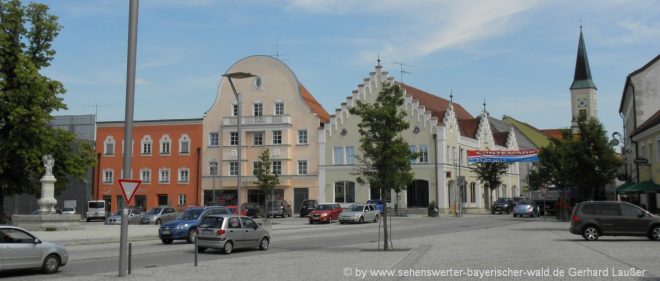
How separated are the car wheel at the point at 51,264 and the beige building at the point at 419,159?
48.5 metres

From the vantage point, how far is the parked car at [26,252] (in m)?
15.7

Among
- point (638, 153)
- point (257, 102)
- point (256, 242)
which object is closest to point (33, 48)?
point (256, 242)

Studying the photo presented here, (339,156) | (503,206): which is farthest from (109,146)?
(503,206)

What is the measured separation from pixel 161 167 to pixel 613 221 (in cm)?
5689

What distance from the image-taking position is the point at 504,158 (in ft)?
208

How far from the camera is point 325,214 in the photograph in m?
49.4

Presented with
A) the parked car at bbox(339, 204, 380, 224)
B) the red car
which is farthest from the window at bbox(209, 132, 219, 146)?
the parked car at bbox(339, 204, 380, 224)

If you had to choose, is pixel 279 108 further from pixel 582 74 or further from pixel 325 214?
pixel 582 74

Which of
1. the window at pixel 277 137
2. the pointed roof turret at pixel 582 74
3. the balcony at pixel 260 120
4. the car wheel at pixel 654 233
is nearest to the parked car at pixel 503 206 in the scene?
the balcony at pixel 260 120

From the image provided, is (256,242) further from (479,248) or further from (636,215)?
(636,215)

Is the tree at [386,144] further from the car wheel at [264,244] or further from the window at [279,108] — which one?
the window at [279,108]

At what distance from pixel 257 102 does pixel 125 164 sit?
5733 cm

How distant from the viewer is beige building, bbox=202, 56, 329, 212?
7125cm

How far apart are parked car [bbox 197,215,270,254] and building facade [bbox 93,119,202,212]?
5032 centimetres
